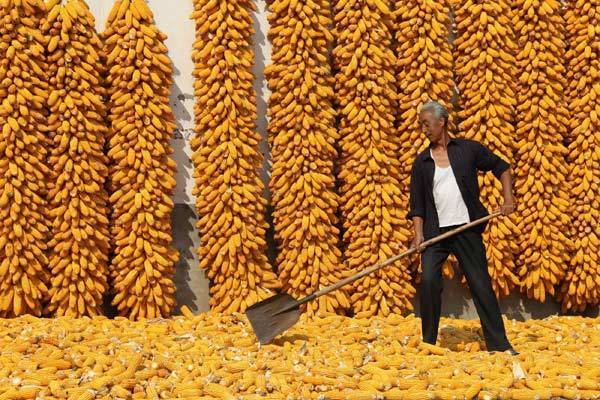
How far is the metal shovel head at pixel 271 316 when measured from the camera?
20.5 ft

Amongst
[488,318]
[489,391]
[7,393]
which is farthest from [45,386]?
[488,318]

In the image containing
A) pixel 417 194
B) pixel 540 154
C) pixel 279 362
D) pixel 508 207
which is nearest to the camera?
pixel 279 362

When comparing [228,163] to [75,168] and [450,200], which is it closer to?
[75,168]

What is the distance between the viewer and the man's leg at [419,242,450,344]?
6.19m

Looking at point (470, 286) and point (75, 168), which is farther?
point (75, 168)

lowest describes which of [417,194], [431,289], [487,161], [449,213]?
[431,289]

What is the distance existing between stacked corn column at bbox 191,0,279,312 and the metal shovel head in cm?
119

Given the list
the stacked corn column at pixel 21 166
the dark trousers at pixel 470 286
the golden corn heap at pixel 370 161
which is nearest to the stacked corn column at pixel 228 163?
the golden corn heap at pixel 370 161

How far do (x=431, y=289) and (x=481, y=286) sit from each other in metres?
0.35

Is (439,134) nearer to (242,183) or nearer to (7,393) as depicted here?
(242,183)

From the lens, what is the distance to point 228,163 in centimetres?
754

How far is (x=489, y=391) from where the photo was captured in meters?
5.06

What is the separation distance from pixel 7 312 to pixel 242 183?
2.20 metres

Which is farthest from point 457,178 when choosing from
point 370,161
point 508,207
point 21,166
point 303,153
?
point 21,166
